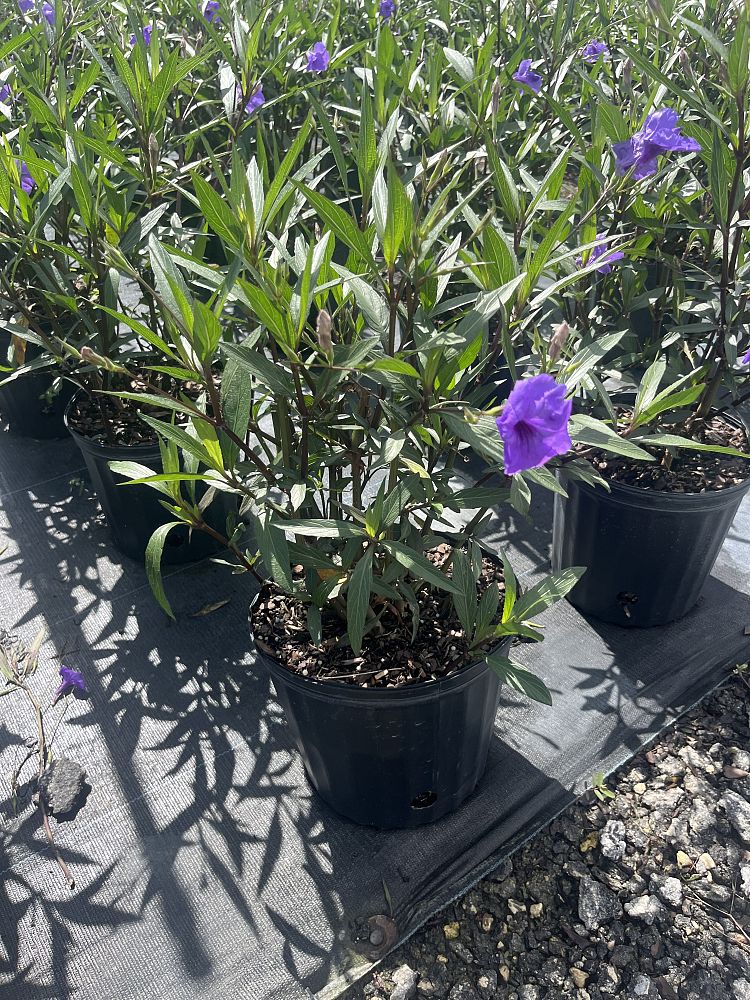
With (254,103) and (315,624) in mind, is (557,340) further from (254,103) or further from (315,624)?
(254,103)

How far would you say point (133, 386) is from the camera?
1.99 meters

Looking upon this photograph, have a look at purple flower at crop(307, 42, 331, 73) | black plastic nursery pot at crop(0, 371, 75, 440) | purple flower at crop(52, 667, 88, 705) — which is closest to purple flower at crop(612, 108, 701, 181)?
purple flower at crop(307, 42, 331, 73)

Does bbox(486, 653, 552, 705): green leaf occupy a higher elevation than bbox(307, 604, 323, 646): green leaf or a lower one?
lower

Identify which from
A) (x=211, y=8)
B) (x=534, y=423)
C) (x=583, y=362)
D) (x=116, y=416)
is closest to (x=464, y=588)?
(x=583, y=362)

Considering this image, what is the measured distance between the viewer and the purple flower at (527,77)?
6.65ft

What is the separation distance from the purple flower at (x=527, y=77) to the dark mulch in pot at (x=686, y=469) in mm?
992

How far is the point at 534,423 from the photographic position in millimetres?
777

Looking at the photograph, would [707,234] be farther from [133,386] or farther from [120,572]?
[120,572]

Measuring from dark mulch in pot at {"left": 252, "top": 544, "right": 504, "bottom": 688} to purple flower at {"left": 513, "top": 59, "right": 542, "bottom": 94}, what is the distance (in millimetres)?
1360

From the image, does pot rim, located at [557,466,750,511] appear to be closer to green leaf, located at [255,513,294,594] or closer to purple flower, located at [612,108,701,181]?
purple flower, located at [612,108,701,181]

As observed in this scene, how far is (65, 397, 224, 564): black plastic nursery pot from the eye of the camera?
72.9 inches

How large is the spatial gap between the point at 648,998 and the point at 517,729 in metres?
0.52

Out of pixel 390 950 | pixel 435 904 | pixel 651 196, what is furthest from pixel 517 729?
pixel 651 196

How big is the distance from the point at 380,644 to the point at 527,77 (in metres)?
1.57
